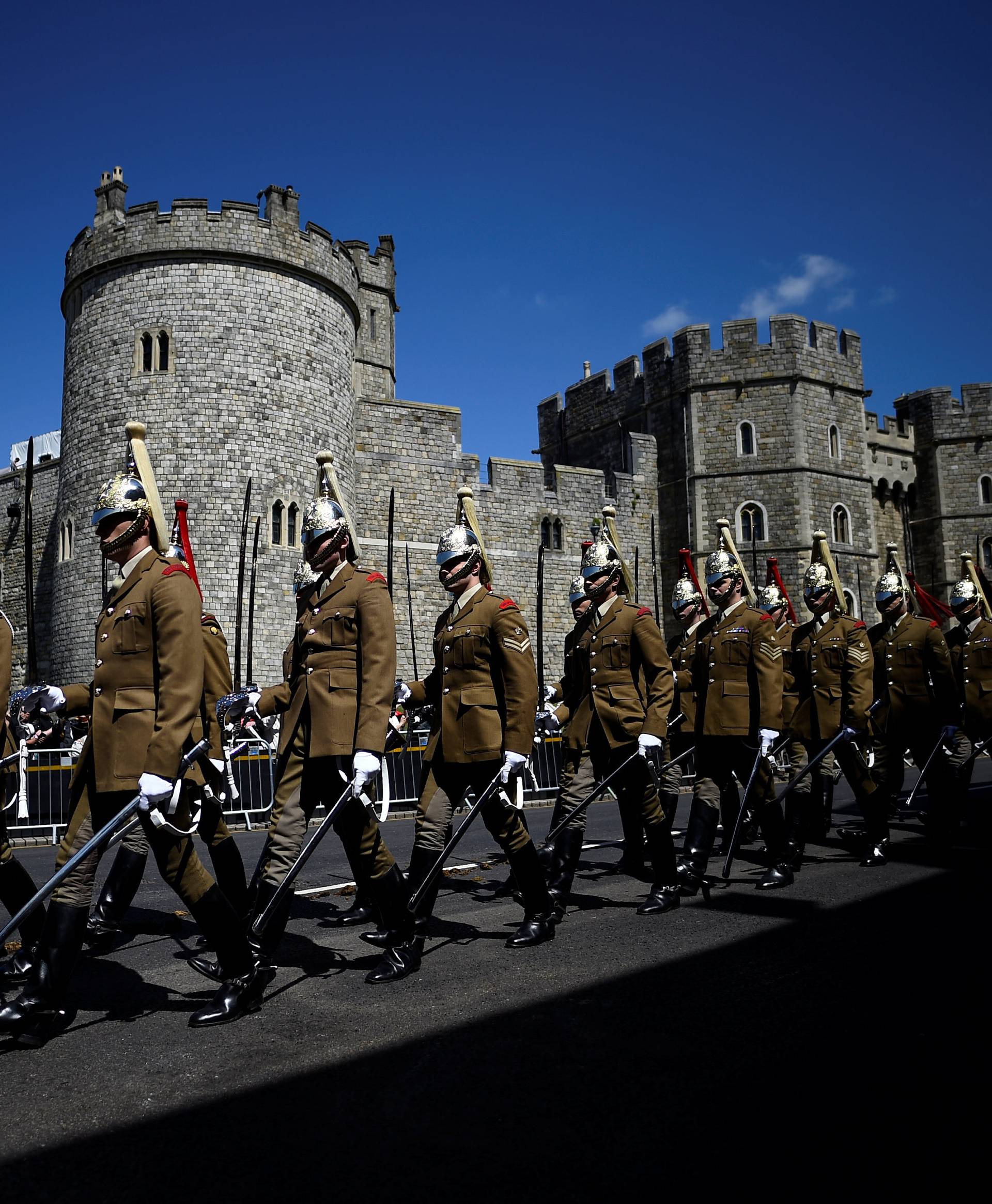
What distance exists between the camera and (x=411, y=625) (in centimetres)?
2669

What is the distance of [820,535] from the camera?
884cm

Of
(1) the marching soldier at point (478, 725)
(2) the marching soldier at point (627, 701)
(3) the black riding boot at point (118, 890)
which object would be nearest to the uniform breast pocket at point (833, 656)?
(2) the marching soldier at point (627, 701)

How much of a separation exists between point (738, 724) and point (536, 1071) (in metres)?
3.78

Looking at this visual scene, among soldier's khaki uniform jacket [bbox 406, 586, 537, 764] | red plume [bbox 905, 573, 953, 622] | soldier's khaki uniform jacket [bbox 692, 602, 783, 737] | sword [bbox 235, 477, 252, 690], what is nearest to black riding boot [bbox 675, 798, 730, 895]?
soldier's khaki uniform jacket [bbox 692, 602, 783, 737]

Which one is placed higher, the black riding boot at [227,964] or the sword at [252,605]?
the sword at [252,605]

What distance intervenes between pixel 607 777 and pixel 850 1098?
3261 millimetres

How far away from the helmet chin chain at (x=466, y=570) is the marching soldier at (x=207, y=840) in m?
1.29

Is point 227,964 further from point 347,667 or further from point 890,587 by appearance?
point 890,587

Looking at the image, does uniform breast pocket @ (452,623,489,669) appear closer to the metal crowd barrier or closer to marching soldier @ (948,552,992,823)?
marching soldier @ (948,552,992,823)

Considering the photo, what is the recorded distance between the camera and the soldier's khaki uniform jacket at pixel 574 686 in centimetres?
641

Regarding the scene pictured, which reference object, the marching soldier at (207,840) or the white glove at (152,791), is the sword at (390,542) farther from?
the white glove at (152,791)

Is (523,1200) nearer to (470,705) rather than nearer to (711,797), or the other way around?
(470,705)

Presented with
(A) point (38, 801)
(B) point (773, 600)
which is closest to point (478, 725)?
(B) point (773, 600)

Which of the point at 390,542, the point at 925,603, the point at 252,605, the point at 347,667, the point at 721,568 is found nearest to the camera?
the point at 347,667
